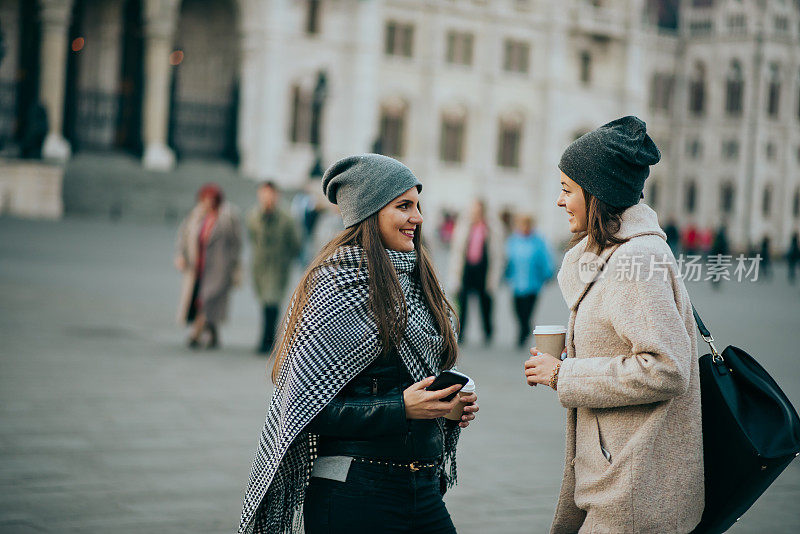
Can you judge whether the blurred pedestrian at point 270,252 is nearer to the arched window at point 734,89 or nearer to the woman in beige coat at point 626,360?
the woman in beige coat at point 626,360

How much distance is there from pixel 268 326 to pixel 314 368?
8.17m

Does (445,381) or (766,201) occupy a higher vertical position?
(445,381)

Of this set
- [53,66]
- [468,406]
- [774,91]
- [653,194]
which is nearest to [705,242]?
[653,194]

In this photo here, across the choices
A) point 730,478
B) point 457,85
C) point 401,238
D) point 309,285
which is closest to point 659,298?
point 730,478

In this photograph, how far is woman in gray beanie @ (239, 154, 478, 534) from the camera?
8.84 feet

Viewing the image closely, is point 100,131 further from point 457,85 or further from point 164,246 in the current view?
point 457,85

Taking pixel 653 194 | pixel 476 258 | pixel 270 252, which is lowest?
pixel 653 194

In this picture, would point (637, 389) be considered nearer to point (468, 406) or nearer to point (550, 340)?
point (550, 340)

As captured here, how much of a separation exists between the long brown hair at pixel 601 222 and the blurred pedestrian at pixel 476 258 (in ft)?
30.1

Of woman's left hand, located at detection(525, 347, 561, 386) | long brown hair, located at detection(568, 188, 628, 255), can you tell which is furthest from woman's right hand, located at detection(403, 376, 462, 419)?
long brown hair, located at detection(568, 188, 628, 255)

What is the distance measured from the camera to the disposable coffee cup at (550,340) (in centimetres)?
284

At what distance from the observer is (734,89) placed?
190 feet

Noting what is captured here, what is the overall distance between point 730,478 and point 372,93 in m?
38.7

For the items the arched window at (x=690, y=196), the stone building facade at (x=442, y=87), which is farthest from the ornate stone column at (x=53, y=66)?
the arched window at (x=690, y=196)
